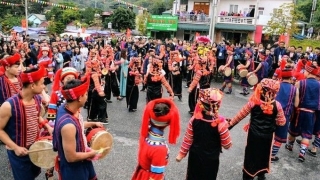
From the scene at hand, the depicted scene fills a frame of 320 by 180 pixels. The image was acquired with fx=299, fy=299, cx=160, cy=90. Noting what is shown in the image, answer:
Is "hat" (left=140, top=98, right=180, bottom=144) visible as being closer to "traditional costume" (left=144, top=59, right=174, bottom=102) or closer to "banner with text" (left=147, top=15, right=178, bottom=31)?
"traditional costume" (left=144, top=59, right=174, bottom=102)

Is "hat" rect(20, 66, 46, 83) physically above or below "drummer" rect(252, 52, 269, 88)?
above

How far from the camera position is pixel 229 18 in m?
30.7

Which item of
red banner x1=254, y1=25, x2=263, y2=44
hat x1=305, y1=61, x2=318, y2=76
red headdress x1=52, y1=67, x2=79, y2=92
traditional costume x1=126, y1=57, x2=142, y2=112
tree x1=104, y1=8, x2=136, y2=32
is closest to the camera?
red headdress x1=52, y1=67, x2=79, y2=92

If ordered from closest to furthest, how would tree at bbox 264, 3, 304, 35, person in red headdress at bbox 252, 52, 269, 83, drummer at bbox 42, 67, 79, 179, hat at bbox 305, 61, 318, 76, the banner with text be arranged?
drummer at bbox 42, 67, 79, 179
hat at bbox 305, 61, 318, 76
person in red headdress at bbox 252, 52, 269, 83
tree at bbox 264, 3, 304, 35
the banner with text

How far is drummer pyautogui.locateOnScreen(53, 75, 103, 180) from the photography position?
2.74m

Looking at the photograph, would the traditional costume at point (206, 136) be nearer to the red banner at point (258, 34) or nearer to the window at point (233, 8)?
the red banner at point (258, 34)

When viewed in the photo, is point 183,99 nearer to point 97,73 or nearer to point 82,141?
point 97,73

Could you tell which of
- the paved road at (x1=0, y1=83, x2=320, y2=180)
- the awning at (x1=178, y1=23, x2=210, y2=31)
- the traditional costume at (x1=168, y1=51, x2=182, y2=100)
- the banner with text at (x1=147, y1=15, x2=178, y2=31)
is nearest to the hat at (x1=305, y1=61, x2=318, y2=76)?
the paved road at (x1=0, y1=83, x2=320, y2=180)

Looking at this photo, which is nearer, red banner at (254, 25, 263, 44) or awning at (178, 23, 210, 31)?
red banner at (254, 25, 263, 44)

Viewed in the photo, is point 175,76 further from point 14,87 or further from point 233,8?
point 233,8

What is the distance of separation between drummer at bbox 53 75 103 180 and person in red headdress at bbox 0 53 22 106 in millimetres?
2251

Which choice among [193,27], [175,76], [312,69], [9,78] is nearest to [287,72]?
[312,69]

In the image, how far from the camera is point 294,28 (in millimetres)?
19609

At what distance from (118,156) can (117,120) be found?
2.27 meters
